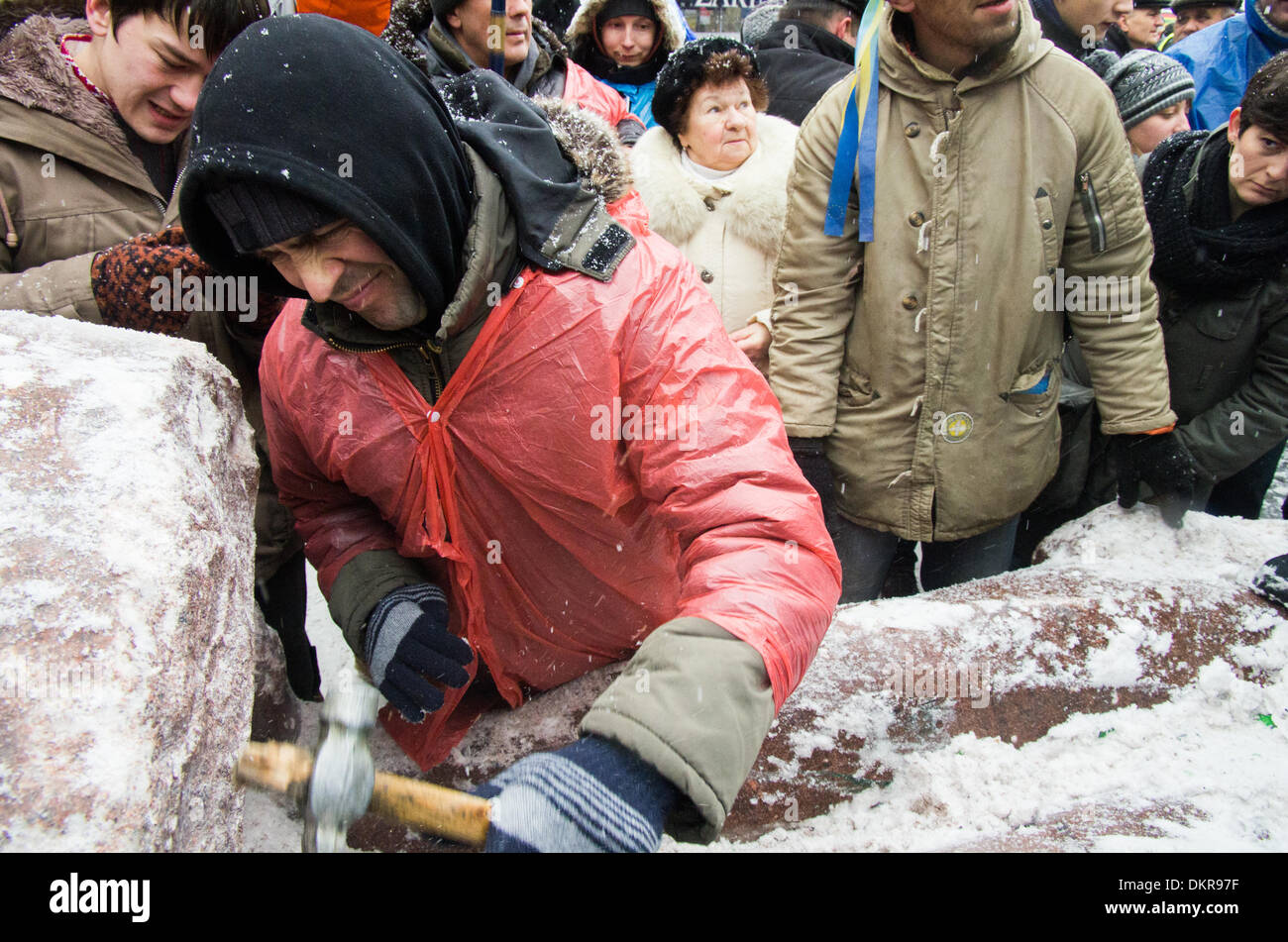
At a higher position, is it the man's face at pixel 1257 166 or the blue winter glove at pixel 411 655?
the man's face at pixel 1257 166

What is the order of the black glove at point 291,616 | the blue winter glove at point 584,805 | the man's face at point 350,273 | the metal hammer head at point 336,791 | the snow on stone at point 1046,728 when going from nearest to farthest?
the blue winter glove at point 584,805 < the metal hammer head at point 336,791 < the man's face at point 350,273 < the snow on stone at point 1046,728 < the black glove at point 291,616

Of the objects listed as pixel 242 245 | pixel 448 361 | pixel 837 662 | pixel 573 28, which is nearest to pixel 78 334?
pixel 242 245

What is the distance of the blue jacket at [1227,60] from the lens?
11.9 feet

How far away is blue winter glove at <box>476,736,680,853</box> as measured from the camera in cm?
99

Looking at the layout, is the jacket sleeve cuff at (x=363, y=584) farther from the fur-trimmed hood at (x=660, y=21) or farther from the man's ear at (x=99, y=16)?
the fur-trimmed hood at (x=660, y=21)

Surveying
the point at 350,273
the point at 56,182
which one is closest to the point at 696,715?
the point at 350,273

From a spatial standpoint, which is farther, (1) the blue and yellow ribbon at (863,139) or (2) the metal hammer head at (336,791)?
(1) the blue and yellow ribbon at (863,139)

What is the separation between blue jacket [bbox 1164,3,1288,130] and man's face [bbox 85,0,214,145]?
380 cm

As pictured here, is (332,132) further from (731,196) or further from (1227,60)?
(1227,60)

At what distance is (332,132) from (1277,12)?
414 centimetres

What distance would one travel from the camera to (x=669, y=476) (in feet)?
4.40

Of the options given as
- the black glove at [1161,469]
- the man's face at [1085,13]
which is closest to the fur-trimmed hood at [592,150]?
the black glove at [1161,469]

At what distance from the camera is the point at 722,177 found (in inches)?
112

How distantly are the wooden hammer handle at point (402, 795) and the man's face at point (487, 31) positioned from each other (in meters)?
2.39
